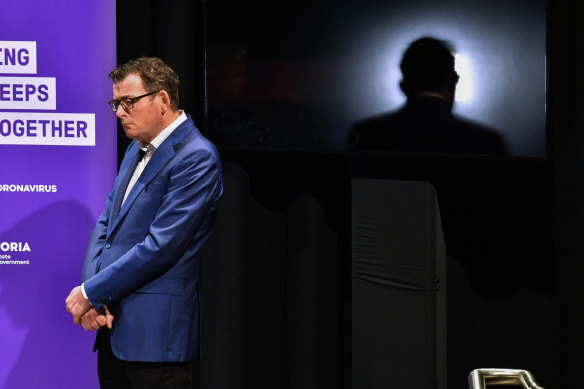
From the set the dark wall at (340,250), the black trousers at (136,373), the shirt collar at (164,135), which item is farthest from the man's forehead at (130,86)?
the dark wall at (340,250)

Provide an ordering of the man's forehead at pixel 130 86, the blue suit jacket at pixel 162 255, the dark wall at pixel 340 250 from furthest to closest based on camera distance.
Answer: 1. the dark wall at pixel 340 250
2. the man's forehead at pixel 130 86
3. the blue suit jacket at pixel 162 255

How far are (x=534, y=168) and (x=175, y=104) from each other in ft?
4.65

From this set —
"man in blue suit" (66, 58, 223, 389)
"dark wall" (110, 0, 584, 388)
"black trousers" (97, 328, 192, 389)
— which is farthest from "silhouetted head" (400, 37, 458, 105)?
"black trousers" (97, 328, 192, 389)

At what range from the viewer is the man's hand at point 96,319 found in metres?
2.29

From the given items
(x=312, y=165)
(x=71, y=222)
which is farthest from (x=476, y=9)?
(x=71, y=222)

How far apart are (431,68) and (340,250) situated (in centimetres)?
87

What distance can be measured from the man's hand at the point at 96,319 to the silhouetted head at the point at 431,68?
1367 mm

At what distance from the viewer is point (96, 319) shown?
7.54 feet

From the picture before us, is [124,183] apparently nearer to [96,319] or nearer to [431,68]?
[96,319]

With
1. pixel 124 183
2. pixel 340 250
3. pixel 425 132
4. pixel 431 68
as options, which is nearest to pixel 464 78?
pixel 431 68

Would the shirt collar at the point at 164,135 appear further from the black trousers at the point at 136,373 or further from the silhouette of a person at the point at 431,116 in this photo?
the silhouette of a person at the point at 431,116

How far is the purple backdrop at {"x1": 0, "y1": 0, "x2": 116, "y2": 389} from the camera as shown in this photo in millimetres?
3078

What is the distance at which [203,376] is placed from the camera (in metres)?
3.34

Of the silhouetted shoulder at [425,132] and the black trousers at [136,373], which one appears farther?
the silhouetted shoulder at [425,132]
